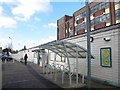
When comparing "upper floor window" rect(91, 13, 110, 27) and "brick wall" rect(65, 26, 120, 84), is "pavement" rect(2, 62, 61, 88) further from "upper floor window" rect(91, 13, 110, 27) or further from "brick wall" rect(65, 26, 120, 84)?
"upper floor window" rect(91, 13, 110, 27)

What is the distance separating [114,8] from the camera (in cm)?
2462

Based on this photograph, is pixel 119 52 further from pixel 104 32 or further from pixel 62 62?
pixel 62 62

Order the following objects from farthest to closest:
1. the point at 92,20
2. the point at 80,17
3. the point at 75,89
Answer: the point at 80,17 → the point at 92,20 → the point at 75,89

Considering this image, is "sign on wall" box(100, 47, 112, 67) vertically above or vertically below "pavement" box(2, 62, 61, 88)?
above

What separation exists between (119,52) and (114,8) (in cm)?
2212

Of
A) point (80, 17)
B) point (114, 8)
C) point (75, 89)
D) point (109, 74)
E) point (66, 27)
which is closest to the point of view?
point (75, 89)

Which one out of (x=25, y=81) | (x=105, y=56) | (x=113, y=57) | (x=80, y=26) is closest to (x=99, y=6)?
(x=80, y=26)

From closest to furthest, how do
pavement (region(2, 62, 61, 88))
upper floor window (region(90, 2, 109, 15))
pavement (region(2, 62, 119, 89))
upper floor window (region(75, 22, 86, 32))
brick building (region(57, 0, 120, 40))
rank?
pavement (region(2, 62, 119, 89)) → pavement (region(2, 62, 61, 88)) → brick building (region(57, 0, 120, 40)) → upper floor window (region(90, 2, 109, 15)) → upper floor window (region(75, 22, 86, 32))

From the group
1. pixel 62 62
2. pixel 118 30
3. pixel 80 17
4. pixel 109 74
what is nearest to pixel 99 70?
pixel 109 74

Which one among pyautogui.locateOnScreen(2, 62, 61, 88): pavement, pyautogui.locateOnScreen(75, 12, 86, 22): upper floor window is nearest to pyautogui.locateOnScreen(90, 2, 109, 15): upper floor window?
pyautogui.locateOnScreen(75, 12, 86, 22): upper floor window

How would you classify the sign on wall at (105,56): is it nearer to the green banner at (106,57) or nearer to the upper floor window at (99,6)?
the green banner at (106,57)

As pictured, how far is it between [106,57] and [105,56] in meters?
0.10

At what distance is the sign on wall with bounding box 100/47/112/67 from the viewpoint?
22.2 feet

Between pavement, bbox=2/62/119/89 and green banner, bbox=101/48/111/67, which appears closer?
pavement, bbox=2/62/119/89
